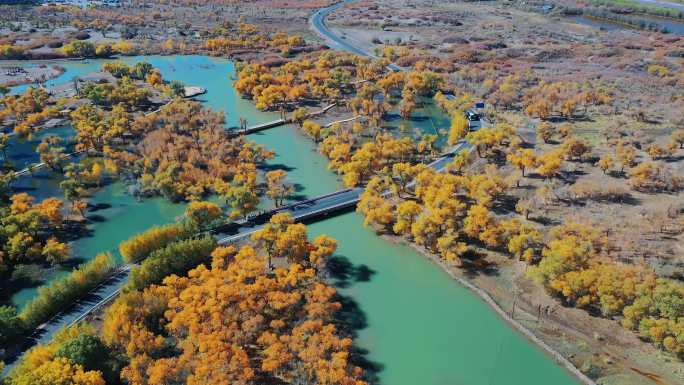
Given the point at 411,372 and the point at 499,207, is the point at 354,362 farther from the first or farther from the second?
the point at 499,207

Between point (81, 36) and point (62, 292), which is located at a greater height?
point (81, 36)

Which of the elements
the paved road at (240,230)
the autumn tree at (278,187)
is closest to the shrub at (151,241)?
the paved road at (240,230)

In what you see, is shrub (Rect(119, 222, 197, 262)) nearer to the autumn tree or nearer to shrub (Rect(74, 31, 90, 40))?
the autumn tree

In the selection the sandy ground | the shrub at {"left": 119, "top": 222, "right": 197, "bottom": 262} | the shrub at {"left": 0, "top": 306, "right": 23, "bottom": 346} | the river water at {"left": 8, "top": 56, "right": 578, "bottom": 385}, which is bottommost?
the river water at {"left": 8, "top": 56, "right": 578, "bottom": 385}

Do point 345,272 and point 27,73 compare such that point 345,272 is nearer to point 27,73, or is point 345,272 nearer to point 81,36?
point 27,73

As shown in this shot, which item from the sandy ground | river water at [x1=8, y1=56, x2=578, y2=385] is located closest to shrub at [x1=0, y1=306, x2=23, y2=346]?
river water at [x1=8, y1=56, x2=578, y2=385]

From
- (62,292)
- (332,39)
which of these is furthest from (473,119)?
(332,39)
